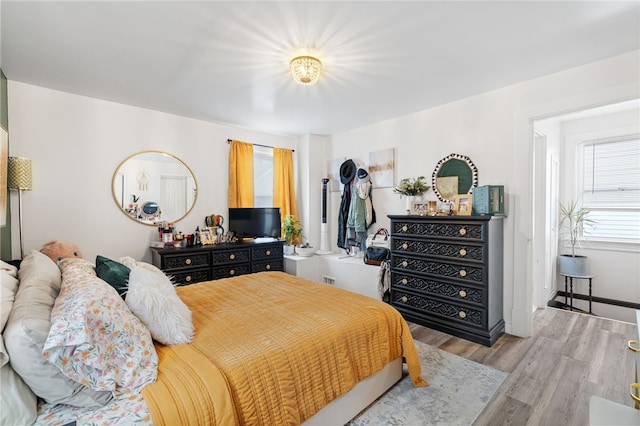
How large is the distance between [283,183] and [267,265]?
1.48 m

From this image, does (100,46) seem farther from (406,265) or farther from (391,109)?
(406,265)

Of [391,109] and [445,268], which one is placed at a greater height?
[391,109]

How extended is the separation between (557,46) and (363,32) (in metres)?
1.57

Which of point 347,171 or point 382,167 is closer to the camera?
point 382,167

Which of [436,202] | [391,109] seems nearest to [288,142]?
[391,109]

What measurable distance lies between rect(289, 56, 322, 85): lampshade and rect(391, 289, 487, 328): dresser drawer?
255 centimetres

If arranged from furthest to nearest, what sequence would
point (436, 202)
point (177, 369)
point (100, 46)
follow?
point (436, 202)
point (100, 46)
point (177, 369)

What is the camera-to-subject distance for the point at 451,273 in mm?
3018

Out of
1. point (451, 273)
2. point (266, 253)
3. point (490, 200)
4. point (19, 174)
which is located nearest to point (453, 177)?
point (490, 200)

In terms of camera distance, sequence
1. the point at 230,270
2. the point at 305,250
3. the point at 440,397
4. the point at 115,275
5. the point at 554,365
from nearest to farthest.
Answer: the point at 115,275 → the point at 440,397 → the point at 554,365 → the point at 230,270 → the point at 305,250

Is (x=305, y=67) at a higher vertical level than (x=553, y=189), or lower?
higher

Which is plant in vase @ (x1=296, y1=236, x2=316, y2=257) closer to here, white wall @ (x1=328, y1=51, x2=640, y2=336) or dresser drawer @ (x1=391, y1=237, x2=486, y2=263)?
dresser drawer @ (x1=391, y1=237, x2=486, y2=263)

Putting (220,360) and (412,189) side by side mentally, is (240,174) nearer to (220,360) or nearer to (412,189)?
(412,189)

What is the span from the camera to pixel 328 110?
12.1 feet
